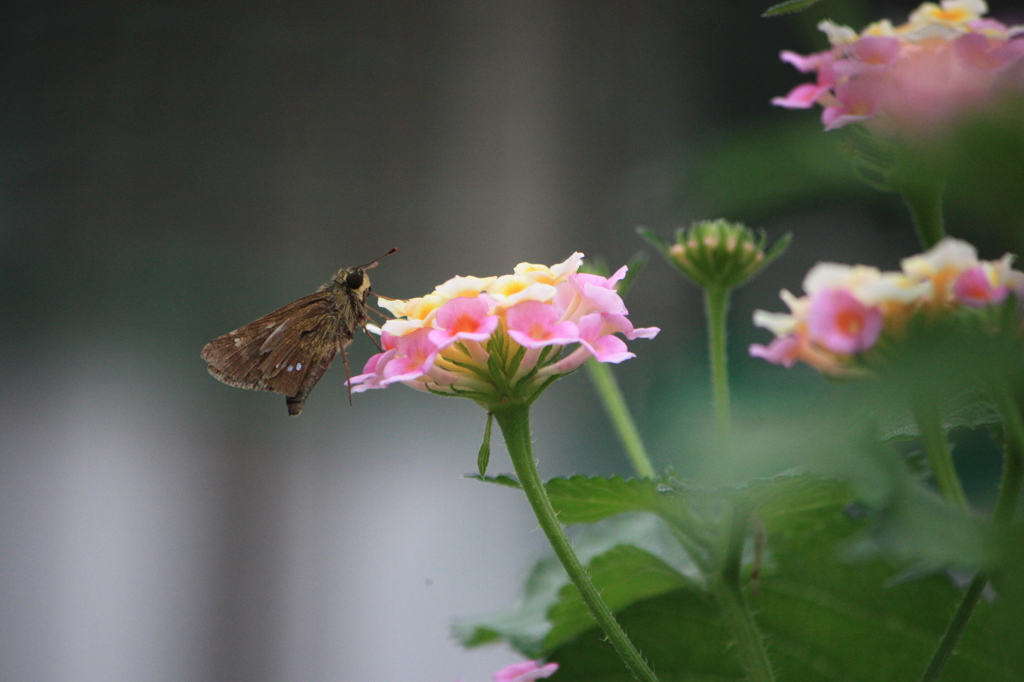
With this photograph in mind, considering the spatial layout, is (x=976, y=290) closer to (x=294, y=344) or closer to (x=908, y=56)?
(x=908, y=56)

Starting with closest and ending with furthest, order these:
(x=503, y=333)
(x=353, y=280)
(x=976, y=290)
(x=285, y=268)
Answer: (x=976, y=290) → (x=503, y=333) → (x=353, y=280) → (x=285, y=268)

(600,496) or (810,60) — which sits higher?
(810,60)

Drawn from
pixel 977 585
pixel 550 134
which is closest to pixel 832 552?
pixel 977 585

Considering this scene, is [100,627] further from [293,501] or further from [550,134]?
[550,134]

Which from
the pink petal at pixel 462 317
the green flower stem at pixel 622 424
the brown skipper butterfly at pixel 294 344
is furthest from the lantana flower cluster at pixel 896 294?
the brown skipper butterfly at pixel 294 344

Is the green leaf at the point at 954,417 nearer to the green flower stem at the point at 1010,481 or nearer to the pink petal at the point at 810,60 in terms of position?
the green flower stem at the point at 1010,481

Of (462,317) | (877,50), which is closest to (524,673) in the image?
(462,317)

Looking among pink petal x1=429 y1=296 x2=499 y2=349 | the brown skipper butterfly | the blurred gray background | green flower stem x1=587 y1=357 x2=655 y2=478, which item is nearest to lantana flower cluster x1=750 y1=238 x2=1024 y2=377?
pink petal x1=429 y1=296 x2=499 y2=349
